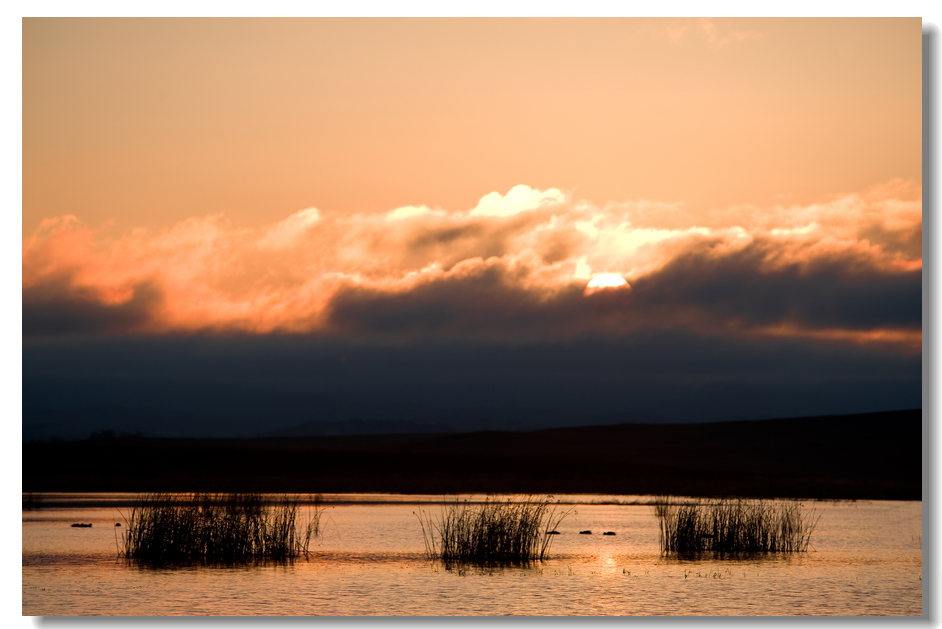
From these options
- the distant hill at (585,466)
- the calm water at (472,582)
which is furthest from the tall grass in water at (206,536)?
the distant hill at (585,466)

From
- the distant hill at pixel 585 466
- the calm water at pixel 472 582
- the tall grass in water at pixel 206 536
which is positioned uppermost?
the distant hill at pixel 585 466

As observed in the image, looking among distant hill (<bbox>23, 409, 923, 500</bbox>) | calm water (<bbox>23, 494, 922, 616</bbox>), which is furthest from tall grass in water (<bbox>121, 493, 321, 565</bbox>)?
distant hill (<bbox>23, 409, 923, 500</bbox>)

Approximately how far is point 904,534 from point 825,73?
21.0 metres

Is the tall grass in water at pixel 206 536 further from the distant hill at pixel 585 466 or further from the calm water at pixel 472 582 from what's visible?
the distant hill at pixel 585 466

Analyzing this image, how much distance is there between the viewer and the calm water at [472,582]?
19531 millimetres

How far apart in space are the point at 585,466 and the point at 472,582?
52067 millimetres

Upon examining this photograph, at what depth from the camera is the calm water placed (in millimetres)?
19531

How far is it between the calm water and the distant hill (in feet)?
88.0

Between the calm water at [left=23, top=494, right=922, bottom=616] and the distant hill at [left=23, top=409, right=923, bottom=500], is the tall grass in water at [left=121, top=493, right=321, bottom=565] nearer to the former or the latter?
the calm water at [left=23, top=494, right=922, bottom=616]

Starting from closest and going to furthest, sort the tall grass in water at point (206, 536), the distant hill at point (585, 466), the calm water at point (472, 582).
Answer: the calm water at point (472, 582)
the tall grass in water at point (206, 536)
the distant hill at point (585, 466)

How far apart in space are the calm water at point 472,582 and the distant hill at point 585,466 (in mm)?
26810

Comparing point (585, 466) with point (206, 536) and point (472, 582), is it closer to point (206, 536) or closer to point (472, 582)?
point (206, 536)

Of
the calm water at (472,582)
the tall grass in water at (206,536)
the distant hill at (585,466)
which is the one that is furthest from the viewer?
the distant hill at (585,466)

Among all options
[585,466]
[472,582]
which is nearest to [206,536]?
[472,582]
